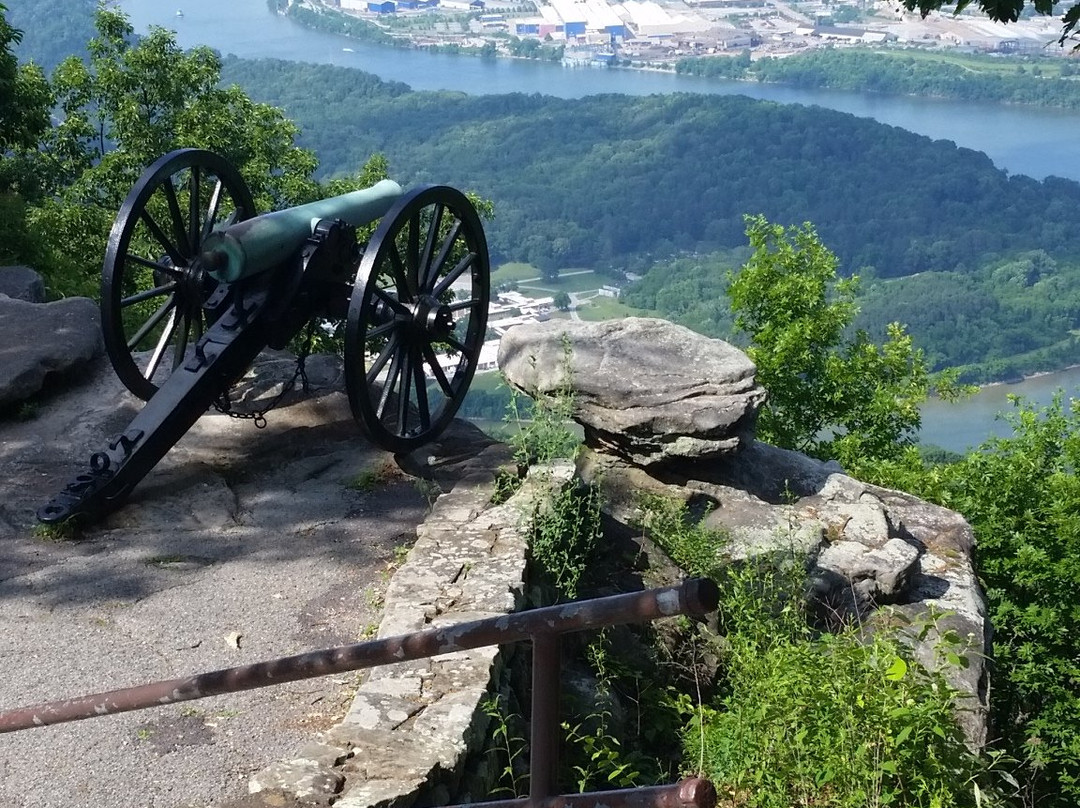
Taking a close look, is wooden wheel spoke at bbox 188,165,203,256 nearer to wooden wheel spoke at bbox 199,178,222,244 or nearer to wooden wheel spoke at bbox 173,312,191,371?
wooden wheel spoke at bbox 199,178,222,244

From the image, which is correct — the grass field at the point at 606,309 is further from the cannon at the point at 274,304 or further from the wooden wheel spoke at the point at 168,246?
the wooden wheel spoke at the point at 168,246

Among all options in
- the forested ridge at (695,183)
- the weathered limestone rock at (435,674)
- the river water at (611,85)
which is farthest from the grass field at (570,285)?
the weathered limestone rock at (435,674)

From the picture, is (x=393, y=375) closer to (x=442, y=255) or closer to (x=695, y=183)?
(x=442, y=255)

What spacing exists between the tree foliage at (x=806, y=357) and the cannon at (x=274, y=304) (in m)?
8.62

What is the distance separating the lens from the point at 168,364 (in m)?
7.63

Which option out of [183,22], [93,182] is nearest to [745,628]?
[93,182]

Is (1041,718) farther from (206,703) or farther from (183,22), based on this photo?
(183,22)

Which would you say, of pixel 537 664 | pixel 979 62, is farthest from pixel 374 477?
pixel 979 62

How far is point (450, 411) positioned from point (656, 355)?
125 centimetres

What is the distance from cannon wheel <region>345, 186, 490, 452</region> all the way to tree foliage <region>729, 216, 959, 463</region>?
8.37 meters

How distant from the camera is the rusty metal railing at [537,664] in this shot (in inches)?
70.2

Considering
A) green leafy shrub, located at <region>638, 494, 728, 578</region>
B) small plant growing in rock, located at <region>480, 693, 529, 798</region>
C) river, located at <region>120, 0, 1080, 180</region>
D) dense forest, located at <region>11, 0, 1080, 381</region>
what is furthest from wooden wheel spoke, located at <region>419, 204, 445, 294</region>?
river, located at <region>120, 0, 1080, 180</region>

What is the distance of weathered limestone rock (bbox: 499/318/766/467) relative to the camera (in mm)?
6699

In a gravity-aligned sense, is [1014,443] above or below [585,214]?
above
